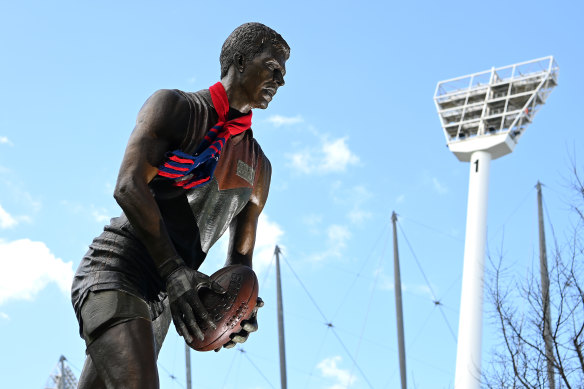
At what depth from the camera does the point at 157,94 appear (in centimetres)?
408

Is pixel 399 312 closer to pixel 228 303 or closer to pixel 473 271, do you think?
pixel 473 271

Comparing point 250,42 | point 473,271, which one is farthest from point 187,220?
point 473,271

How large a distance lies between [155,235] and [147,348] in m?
0.44

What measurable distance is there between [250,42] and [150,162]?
763 mm

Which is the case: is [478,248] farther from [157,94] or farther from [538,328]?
[157,94]

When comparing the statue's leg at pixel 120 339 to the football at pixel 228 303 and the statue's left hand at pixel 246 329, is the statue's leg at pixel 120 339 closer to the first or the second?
the football at pixel 228 303

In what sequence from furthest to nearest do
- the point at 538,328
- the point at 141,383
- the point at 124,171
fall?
the point at 538,328 → the point at 124,171 → the point at 141,383

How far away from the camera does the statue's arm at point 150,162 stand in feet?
12.4

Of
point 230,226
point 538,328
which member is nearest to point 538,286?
point 538,328

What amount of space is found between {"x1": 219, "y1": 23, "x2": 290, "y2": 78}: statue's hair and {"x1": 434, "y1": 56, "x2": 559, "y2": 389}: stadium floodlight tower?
2213 inches

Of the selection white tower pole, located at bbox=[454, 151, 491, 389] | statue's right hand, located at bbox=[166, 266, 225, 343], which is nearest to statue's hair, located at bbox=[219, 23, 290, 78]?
statue's right hand, located at bbox=[166, 266, 225, 343]

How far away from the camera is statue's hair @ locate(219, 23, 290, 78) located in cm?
427

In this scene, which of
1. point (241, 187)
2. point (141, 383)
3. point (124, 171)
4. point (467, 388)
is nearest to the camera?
point (141, 383)

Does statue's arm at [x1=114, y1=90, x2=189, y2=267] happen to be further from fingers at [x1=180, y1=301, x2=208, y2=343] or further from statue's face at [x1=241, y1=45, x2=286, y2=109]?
statue's face at [x1=241, y1=45, x2=286, y2=109]
